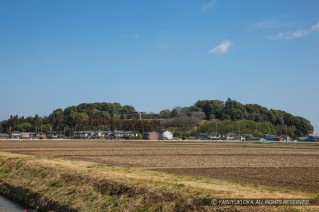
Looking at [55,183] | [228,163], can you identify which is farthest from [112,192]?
[228,163]

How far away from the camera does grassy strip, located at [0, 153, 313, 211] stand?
49.6 feet

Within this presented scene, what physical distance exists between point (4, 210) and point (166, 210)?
345 inches

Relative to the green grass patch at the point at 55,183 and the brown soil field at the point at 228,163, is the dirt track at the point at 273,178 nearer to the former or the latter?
the brown soil field at the point at 228,163

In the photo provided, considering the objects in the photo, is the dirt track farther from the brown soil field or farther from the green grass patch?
the green grass patch

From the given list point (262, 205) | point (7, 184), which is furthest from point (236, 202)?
point (7, 184)

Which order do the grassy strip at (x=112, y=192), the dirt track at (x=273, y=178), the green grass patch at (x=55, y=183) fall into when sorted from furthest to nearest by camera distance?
the green grass patch at (x=55, y=183), the dirt track at (x=273, y=178), the grassy strip at (x=112, y=192)

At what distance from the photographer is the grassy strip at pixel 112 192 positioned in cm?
1511

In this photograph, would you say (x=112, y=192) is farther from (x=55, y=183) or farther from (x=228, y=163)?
(x=228, y=163)

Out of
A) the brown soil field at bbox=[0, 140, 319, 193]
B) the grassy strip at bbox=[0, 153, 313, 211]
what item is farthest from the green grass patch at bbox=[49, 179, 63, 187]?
the brown soil field at bbox=[0, 140, 319, 193]

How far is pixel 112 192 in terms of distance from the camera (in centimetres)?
1808

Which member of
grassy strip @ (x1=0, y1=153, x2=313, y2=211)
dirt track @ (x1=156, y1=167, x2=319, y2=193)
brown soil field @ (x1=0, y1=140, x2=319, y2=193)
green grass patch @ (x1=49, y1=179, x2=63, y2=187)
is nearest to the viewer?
grassy strip @ (x1=0, y1=153, x2=313, y2=211)

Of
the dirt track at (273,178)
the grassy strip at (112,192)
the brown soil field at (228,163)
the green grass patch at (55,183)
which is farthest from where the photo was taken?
the brown soil field at (228,163)

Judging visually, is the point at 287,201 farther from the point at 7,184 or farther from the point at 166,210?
the point at 7,184

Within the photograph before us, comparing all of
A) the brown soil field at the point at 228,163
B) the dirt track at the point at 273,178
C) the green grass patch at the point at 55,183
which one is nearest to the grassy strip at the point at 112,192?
the green grass patch at the point at 55,183
